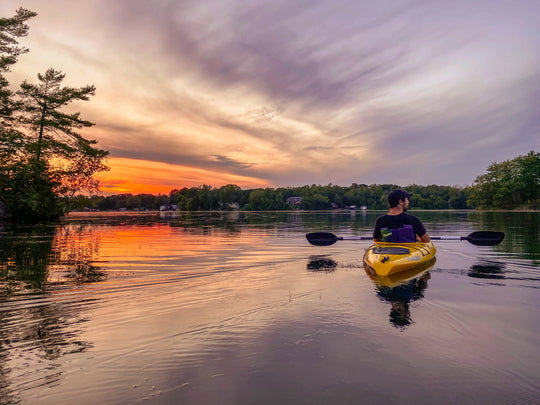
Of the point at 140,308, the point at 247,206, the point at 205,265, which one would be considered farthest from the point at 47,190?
the point at 247,206

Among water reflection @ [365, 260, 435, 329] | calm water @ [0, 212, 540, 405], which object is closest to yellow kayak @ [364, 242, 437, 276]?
water reflection @ [365, 260, 435, 329]

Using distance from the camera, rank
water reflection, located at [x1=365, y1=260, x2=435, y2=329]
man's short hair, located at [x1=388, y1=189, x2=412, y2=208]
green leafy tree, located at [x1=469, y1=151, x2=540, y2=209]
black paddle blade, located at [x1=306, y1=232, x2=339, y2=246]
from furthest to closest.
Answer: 1. green leafy tree, located at [x1=469, y1=151, x2=540, y2=209]
2. black paddle blade, located at [x1=306, y1=232, x2=339, y2=246]
3. man's short hair, located at [x1=388, y1=189, x2=412, y2=208]
4. water reflection, located at [x1=365, y1=260, x2=435, y2=329]

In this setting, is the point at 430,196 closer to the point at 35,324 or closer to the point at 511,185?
the point at 511,185

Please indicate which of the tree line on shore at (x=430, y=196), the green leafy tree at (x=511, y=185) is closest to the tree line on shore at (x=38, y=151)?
the tree line on shore at (x=430, y=196)

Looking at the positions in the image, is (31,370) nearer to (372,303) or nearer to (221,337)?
(221,337)

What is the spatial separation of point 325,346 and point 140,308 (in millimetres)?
3259

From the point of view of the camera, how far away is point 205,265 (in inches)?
385

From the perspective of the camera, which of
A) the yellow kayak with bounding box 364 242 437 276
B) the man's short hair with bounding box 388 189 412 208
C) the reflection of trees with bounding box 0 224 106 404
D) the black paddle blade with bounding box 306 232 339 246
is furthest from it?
the black paddle blade with bounding box 306 232 339 246

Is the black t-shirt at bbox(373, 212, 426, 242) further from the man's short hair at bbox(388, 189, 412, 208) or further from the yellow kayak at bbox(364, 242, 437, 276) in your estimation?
the man's short hair at bbox(388, 189, 412, 208)

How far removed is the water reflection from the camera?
4945 millimetres

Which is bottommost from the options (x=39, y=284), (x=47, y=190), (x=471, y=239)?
(x=39, y=284)

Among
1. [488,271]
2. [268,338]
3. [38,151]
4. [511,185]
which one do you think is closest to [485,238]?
[488,271]

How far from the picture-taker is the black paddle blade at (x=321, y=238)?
13648mm

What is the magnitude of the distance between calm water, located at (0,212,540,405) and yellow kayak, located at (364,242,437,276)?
0.39 metres
